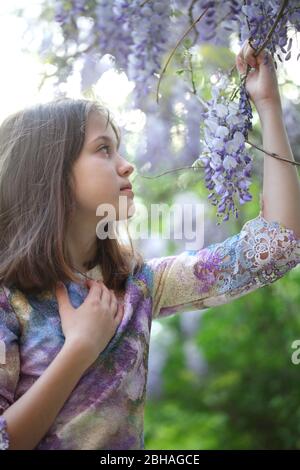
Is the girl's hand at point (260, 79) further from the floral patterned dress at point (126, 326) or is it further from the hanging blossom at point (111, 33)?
the hanging blossom at point (111, 33)

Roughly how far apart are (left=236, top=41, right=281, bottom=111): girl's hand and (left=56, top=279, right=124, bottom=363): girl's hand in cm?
48

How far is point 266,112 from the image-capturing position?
4.64 feet

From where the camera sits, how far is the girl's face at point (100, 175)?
1.48 m

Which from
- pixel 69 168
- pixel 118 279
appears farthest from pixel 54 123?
pixel 118 279

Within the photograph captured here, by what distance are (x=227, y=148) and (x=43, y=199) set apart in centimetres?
45

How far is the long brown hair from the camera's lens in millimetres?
1448

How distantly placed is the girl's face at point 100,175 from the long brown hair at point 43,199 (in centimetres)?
2

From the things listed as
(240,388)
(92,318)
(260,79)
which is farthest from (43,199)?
(240,388)

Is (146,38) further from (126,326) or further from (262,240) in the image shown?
(126,326)

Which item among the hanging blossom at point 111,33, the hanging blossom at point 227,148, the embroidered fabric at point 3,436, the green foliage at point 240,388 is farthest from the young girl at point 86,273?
the green foliage at point 240,388

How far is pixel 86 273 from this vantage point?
155 cm

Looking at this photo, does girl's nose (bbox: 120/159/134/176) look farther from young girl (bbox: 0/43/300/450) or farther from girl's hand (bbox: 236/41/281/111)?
girl's hand (bbox: 236/41/281/111)

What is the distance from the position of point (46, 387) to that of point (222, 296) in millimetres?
431
